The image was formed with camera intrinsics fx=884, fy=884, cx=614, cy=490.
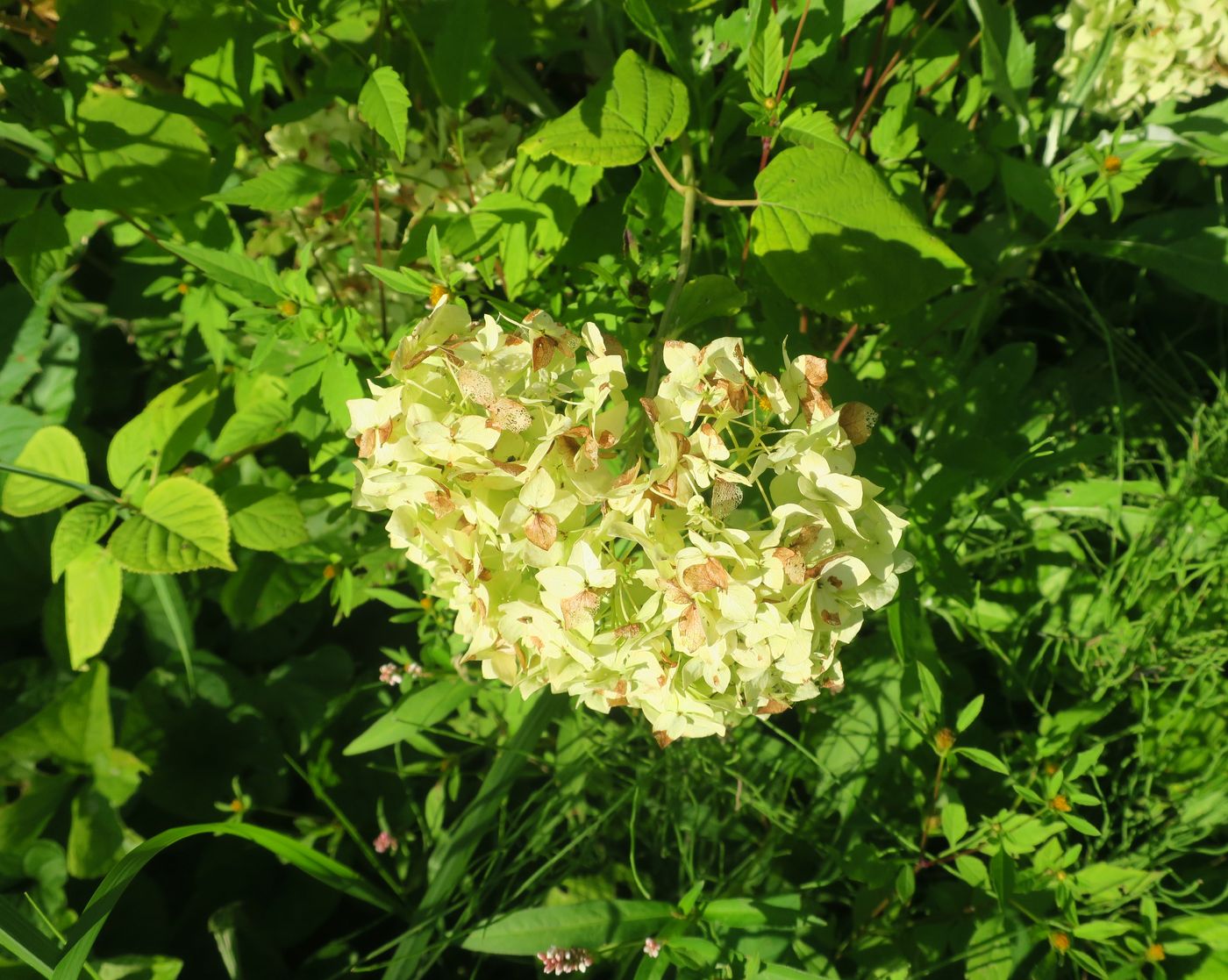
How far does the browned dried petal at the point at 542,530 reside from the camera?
2.83 feet

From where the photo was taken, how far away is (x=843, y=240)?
47.8 inches

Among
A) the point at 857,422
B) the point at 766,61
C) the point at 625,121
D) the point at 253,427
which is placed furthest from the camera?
the point at 253,427

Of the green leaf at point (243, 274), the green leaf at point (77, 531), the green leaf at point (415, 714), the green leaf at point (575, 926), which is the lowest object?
the green leaf at point (575, 926)

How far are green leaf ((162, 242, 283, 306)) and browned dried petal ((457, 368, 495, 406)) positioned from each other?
0.50m

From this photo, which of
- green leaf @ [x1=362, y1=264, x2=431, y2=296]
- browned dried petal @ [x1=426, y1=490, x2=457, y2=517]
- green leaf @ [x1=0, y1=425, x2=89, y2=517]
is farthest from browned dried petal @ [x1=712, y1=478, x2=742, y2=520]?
green leaf @ [x1=0, y1=425, x2=89, y2=517]

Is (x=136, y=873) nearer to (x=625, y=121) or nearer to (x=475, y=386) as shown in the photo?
(x=475, y=386)

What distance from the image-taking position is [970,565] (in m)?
1.74

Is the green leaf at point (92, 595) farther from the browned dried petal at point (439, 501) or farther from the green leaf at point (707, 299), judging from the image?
the green leaf at point (707, 299)

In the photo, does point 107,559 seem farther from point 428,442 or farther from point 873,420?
point 873,420

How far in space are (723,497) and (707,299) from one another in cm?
34

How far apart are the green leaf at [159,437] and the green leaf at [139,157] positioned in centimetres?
33

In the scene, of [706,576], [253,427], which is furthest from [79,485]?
[706,576]

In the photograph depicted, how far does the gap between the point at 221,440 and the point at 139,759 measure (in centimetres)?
71

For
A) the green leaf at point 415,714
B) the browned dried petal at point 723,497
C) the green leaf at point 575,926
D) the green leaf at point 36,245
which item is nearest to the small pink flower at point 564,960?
the green leaf at point 575,926
